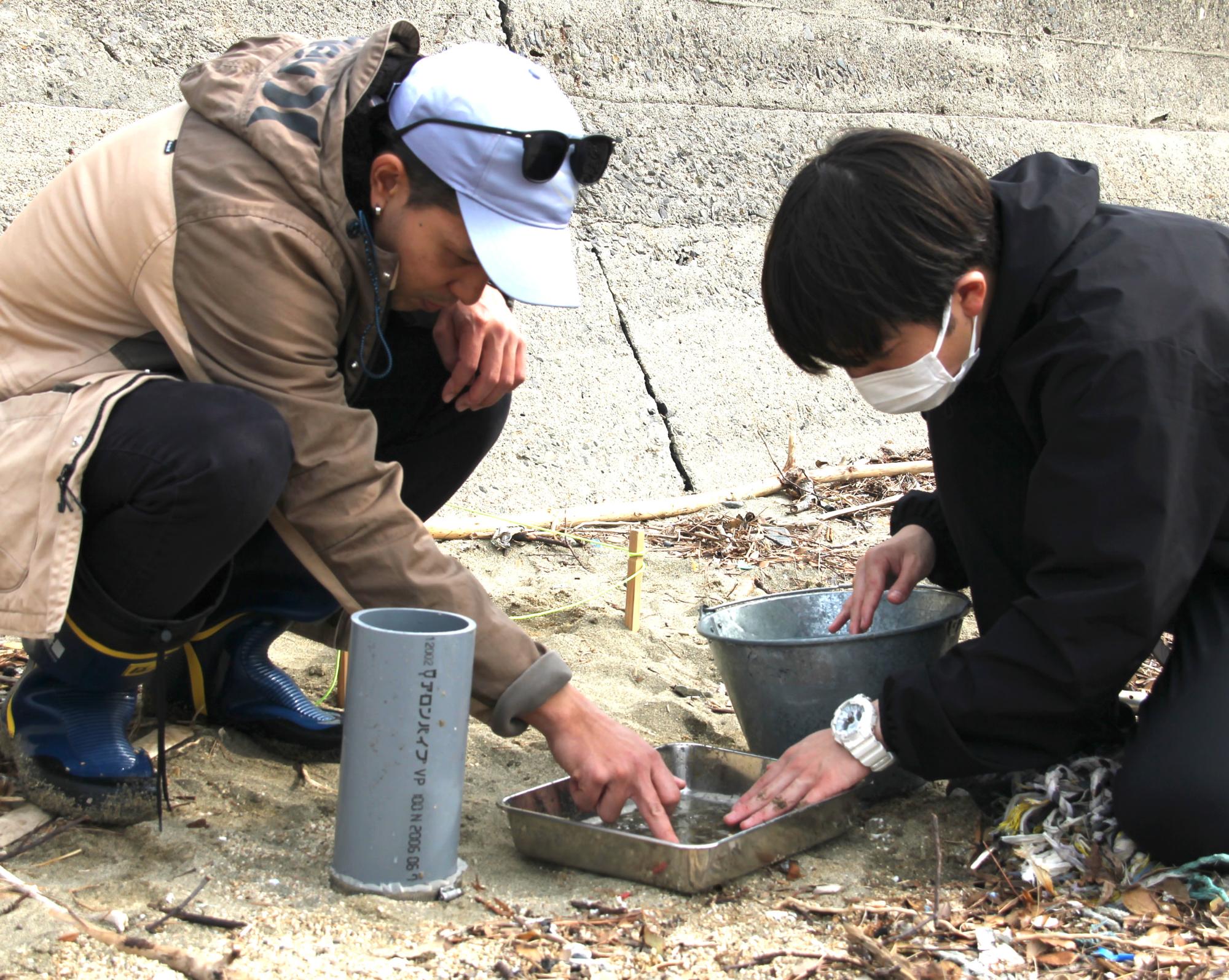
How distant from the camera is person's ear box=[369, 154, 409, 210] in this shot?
1886mm

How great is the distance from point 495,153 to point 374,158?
0.20m

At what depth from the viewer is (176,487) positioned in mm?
1787

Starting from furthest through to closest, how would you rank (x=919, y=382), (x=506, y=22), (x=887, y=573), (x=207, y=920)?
(x=506, y=22) → (x=887, y=573) → (x=919, y=382) → (x=207, y=920)

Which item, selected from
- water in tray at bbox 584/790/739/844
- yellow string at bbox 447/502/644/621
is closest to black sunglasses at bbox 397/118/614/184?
water in tray at bbox 584/790/739/844

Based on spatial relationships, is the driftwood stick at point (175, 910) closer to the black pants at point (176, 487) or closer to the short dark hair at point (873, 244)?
the black pants at point (176, 487)

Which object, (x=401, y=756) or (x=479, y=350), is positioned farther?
(x=479, y=350)

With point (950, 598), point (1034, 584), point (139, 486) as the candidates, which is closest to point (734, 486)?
point (950, 598)

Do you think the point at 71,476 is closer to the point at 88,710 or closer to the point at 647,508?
the point at 88,710

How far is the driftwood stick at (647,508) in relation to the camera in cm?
355

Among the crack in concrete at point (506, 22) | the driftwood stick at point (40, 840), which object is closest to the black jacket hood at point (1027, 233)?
the driftwood stick at point (40, 840)

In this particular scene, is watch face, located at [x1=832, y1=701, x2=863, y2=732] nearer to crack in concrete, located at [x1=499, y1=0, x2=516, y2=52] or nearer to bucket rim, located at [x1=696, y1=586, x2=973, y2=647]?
bucket rim, located at [x1=696, y1=586, x2=973, y2=647]

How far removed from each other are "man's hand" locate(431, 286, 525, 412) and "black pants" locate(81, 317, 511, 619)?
0.59 metres

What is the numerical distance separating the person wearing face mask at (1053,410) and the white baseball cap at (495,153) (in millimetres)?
348

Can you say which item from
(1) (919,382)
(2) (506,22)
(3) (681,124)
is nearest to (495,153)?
(1) (919,382)
